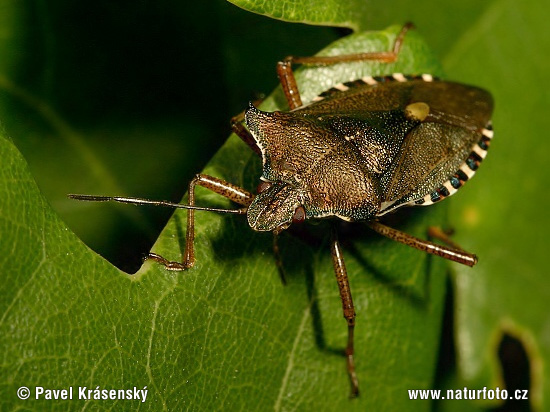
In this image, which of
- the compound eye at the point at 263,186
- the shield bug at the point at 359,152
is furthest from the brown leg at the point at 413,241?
the compound eye at the point at 263,186

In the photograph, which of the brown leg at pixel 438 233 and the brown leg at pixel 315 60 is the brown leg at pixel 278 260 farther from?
the brown leg at pixel 438 233

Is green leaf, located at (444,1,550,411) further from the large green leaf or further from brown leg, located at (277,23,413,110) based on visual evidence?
brown leg, located at (277,23,413,110)

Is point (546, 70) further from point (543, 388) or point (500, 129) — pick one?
point (543, 388)

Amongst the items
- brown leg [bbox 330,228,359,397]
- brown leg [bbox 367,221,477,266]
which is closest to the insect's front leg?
brown leg [bbox 330,228,359,397]

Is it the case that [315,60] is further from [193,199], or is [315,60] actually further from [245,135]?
[193,199]

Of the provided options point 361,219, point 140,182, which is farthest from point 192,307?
point 140,182

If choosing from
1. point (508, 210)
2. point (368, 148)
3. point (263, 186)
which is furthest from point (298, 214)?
point (508, 210)

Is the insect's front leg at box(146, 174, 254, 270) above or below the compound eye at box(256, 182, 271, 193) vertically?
below
